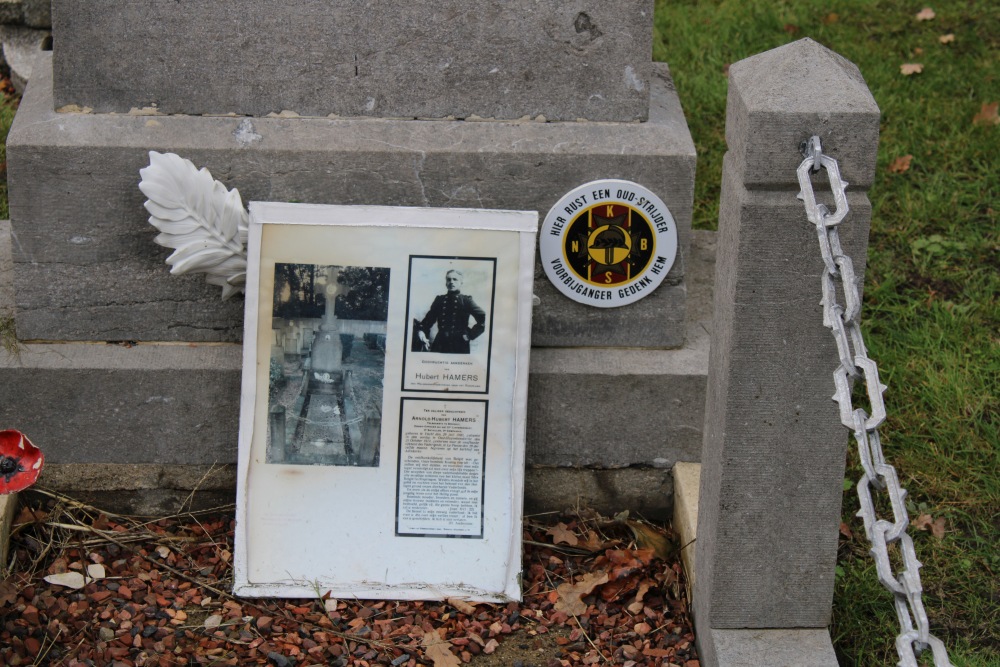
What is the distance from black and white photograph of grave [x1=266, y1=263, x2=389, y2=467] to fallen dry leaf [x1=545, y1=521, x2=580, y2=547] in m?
0.56

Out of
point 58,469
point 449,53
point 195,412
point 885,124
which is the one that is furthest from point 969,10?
point 58,469

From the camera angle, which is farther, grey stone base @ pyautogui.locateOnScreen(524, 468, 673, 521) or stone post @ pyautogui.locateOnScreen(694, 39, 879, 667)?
grey stone base @ pyautogui.locateOnScreen(524, 468, 673, 521)

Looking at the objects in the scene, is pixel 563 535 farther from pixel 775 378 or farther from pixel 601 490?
pixel 775 378

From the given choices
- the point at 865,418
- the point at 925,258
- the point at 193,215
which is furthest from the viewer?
the point at 925,258

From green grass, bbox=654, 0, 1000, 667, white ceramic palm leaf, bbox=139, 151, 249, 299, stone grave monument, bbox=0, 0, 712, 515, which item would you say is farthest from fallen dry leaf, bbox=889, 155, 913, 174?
white ceramic palm leaf, bbox=139, 151, 249, 299

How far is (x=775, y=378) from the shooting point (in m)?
2.39

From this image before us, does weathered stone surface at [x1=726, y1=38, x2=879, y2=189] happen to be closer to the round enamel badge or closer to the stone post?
the stone post

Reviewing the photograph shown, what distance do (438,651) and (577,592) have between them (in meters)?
0.42

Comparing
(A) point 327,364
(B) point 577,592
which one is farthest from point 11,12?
(B) point 577,592

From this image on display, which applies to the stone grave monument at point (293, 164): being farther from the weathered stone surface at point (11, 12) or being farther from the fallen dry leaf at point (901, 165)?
the weathered stone surface at point (11, 12)

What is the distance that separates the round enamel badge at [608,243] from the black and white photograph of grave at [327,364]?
48 centimetres

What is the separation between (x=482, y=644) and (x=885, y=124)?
2.91 meters

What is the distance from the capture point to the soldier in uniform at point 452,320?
301cm

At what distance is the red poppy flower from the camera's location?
8.36ft
